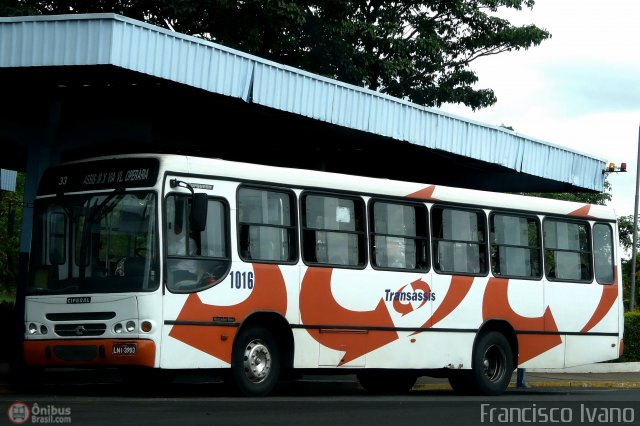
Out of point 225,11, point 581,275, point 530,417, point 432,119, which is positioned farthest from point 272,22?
point 530,417

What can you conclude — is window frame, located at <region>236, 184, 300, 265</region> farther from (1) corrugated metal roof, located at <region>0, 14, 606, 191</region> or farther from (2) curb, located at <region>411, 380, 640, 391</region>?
(2) curb, located at <region>411, 380, 640, 391</region>

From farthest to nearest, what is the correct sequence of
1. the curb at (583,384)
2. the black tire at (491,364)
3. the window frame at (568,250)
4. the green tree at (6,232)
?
the green tree at (6,232), the curb at (583,384), the window frame at (568,250), the black tire at (491,364)

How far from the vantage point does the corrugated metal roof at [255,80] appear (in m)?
17.0

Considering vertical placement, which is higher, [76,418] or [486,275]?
[486,275]

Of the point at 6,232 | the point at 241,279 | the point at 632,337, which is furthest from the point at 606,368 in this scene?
the point at 6,232

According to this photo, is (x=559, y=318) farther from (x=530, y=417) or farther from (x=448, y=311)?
(x=530, y=417)

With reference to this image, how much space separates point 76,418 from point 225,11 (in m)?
21.7

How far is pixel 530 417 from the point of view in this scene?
13.6 metres

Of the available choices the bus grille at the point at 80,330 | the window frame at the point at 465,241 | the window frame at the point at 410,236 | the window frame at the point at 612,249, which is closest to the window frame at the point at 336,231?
the window frame at the point at 410,236

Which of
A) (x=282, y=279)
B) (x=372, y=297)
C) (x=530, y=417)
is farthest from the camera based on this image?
(x=372, y=297)

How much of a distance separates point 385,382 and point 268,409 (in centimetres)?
719

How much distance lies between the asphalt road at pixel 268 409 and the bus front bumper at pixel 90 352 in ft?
1.47

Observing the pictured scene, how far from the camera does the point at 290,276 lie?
1669 cm

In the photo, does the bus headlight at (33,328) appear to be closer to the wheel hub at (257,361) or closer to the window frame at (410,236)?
the wheel hub at (257,361)
